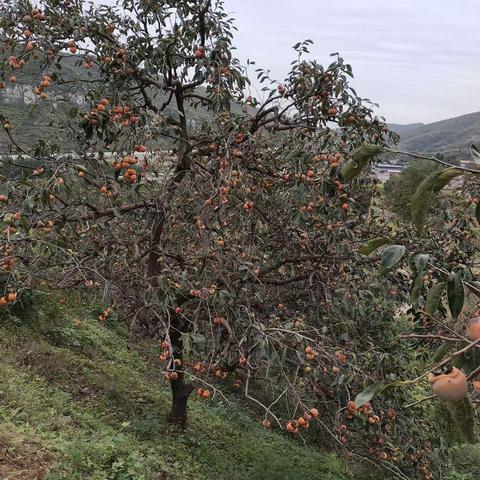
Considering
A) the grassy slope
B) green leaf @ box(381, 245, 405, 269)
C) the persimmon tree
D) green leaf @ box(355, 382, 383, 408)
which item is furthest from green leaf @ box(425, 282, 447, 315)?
the grassy slope

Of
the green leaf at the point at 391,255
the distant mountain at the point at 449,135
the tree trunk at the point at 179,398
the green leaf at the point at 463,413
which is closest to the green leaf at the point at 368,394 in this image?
the green leaf at the point at 463,413

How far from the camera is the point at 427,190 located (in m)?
1.05

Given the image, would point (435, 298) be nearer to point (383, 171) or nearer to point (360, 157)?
point (360, 157)

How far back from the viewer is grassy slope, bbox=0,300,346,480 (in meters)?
3.05

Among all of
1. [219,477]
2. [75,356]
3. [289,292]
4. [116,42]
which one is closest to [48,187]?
[116,42]

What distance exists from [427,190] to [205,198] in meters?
2.71

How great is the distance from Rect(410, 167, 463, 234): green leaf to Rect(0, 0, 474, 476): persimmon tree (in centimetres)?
184

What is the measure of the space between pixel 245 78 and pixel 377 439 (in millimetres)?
3107

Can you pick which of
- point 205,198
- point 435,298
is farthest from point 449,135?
point 435,298

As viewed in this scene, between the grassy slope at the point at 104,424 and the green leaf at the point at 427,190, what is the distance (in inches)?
102

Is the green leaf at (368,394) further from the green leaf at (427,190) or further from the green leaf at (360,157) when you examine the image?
the green leaf at (360,157)

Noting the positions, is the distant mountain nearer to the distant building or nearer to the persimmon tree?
the distant building

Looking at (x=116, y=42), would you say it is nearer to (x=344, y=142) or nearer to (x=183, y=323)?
(x=344, y=142)

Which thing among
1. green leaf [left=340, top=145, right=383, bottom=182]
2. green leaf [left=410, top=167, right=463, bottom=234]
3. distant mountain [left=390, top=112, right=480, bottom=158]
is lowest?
green leaf [left=410, top=167, right=463, bottom=234]
